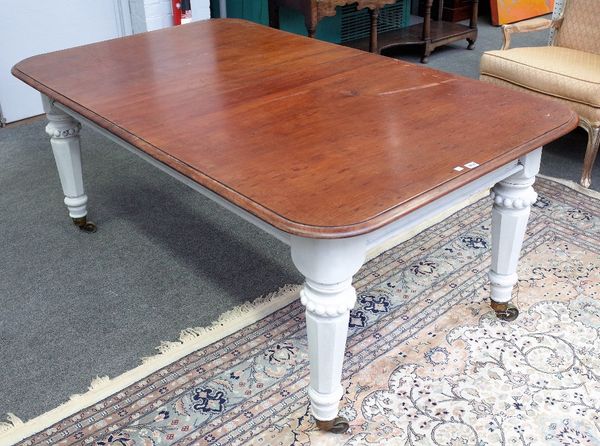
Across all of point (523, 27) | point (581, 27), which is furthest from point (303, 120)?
point (581, 27)

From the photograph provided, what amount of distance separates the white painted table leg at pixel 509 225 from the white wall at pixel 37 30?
2.48 meters

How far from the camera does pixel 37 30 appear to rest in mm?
3209

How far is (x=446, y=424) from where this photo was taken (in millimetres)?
1528

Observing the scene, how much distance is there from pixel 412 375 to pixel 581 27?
2.02 metres

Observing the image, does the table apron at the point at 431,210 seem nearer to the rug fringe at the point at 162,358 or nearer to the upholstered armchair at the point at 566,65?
the rug fringe at the point at 162,358

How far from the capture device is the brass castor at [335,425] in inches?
58.8

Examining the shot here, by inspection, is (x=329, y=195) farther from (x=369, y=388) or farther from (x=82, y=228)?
(x=82, y=228)

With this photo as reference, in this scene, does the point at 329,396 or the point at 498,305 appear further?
the point at 498,305

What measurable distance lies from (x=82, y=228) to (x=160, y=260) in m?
0.40

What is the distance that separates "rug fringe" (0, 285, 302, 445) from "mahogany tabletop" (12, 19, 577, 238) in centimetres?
60

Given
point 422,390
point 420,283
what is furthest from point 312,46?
point 422,390

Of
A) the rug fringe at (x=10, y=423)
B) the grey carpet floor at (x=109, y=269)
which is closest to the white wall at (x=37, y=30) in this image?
the grey carpet floor at (x=109, y=269)

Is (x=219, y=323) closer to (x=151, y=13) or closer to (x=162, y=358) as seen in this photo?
(x=162, y=358)

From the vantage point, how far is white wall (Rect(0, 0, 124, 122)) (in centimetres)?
313
